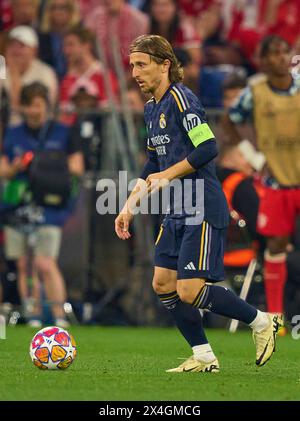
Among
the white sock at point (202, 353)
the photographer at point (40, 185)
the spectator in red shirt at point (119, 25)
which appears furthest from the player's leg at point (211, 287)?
the spectator in red shirt at point (119, 25)

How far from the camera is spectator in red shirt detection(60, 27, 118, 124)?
50.7 feet

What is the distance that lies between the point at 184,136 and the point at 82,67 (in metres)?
7.46

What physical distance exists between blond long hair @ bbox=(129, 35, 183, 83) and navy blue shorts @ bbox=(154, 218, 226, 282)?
3.30 ft

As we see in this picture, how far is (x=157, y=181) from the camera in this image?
315 inches

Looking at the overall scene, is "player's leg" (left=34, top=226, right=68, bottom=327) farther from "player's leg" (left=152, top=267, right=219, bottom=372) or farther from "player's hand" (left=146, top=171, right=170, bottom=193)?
"player's hand" (left=146, top=171, right=170, bottom=193)

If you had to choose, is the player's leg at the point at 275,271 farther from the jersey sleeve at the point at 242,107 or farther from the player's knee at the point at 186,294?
the player's knee at the point at 186,294

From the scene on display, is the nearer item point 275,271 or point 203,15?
point 275,271

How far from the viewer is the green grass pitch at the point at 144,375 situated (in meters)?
6.97

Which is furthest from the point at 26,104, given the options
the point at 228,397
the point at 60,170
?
the point at 228,397

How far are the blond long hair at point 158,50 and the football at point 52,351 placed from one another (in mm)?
1935

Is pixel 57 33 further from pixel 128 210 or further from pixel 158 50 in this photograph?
pixel 128 210

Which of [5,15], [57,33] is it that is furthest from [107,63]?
[5,15]
